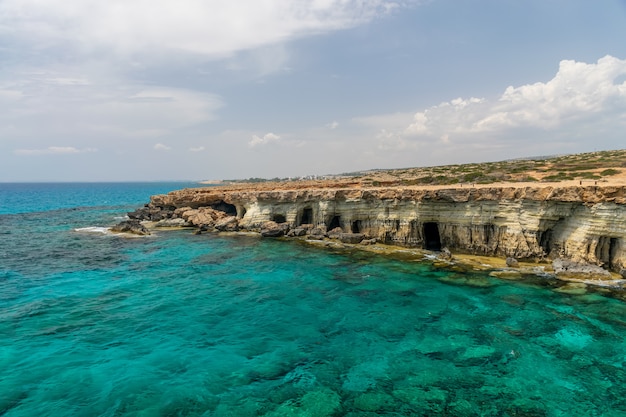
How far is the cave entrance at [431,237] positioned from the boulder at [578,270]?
10576 millimetres

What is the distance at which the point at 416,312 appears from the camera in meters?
19.3

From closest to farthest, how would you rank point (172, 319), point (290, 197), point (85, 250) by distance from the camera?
point (172, 319)
point (85, 250)
point (290, 197)

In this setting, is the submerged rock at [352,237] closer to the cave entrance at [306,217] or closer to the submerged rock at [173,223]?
the cave entrance at [306,217]

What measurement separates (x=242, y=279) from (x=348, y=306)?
9.19 m

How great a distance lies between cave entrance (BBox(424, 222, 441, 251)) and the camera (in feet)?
111

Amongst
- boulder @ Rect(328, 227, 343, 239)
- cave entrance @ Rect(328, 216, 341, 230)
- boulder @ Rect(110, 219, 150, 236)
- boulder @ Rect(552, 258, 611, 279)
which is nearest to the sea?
boulder @ Rect(552, 258, 611, 279)

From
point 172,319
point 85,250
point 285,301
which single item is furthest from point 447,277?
point 85,250

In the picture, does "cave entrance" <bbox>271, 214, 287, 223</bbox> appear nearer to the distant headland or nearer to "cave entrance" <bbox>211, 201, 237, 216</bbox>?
the distant headland

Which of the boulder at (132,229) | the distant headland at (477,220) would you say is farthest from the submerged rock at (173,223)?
the boulder at (132,229)

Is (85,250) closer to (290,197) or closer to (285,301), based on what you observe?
(290,197)

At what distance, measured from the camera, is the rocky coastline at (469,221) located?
77.9ft

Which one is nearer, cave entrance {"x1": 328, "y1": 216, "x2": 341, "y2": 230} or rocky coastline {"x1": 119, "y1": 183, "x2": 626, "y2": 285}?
rocky coastline {"x1": 119, "y1": 183, "x2": 626, "y2": 285}

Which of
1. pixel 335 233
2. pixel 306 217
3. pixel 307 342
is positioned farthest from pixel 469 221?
pixel 307 342

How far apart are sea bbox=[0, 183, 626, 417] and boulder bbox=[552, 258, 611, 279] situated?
1.65 metres
